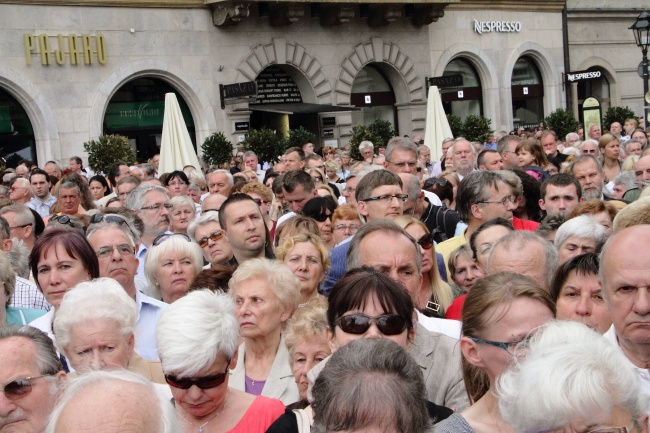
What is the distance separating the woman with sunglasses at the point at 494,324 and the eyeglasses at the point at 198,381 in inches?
42.4

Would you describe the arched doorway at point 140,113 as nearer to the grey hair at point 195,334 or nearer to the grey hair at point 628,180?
the grey hair at point 628,180

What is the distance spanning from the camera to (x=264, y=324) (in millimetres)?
5574

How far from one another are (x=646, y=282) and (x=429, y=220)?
5.22 metres

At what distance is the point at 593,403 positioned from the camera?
309cm

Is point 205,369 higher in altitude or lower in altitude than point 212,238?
lower

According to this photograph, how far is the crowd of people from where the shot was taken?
3209 mm

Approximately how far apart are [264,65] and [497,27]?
9.44 m

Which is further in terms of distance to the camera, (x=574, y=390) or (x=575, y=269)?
(x=575, y=269)

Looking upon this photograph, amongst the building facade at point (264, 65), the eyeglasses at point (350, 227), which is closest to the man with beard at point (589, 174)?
the eyeglasses at point (350, 227)

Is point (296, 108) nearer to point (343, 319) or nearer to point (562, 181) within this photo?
point (562, 181)

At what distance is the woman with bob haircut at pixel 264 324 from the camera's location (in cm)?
537

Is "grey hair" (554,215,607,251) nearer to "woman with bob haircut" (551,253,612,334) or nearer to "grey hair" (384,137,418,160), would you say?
"woman with bob haircut" (551,253,612,334)

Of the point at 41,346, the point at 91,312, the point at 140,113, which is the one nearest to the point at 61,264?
the point at 91,312

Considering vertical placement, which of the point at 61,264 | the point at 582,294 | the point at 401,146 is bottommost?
the point at 582,294
